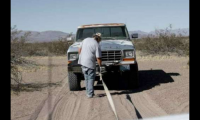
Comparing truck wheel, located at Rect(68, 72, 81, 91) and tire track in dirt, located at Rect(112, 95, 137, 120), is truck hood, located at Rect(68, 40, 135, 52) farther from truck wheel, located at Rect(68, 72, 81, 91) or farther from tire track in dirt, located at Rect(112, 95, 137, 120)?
tire track in dirt, located at Rect(112, 95, 137, 120)

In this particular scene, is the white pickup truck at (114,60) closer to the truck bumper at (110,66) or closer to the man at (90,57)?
the truck bumper at (110,66)

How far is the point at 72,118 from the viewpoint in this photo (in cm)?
627

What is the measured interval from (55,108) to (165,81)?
5.00 metres

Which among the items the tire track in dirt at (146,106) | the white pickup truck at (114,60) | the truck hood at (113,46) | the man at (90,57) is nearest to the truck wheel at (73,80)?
the white pickup truck at (114,60)

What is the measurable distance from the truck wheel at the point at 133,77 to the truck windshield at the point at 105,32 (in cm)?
159

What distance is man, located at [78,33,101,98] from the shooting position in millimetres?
8156

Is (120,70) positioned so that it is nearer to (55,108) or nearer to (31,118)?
(55,108)

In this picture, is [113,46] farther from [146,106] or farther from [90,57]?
[146,106]

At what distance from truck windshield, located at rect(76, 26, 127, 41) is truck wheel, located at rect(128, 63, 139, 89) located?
1.59 m

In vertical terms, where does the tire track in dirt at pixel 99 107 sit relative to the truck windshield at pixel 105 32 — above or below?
below

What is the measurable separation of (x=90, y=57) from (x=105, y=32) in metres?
2.40

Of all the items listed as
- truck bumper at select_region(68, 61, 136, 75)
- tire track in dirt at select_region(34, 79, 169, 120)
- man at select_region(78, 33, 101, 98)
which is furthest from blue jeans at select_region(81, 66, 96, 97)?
truck bumper at select_region(68, 61, 136, 75)

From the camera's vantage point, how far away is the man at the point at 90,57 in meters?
8.16

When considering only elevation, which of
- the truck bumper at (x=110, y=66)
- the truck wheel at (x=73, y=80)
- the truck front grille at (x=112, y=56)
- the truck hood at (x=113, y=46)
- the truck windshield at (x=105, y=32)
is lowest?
the truck wheel at (x=73, y=80)
